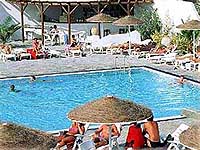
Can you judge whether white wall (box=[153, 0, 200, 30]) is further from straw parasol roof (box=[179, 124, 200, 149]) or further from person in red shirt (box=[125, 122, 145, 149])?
straw parasol roof (box=[179, 124, 200, 149])

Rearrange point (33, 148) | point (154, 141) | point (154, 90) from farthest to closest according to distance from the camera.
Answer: point (154, 90) → point (154, 141) → point (33, 148)

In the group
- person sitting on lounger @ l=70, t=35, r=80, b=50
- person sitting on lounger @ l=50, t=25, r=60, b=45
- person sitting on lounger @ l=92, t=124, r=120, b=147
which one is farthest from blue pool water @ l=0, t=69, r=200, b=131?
person sitting on lounger @ l=50, t=25, r=60, b=45

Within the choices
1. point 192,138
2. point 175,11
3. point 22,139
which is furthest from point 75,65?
point 22,139

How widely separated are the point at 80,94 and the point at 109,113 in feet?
31.2

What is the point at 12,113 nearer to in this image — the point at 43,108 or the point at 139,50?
the point at 43,108

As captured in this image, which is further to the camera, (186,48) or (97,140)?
(186,48)

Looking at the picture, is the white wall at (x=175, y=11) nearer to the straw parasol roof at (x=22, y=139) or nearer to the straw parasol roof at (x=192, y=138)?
the straw parasol roof at (x=192, y=138)

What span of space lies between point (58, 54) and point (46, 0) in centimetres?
565

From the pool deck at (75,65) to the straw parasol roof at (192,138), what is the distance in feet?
36.3

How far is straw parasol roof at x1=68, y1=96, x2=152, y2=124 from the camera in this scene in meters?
8.50

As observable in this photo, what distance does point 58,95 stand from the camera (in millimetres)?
17891

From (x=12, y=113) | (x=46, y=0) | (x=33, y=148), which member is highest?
(x=46, y=0)

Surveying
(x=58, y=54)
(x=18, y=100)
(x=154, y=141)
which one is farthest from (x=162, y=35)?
(x=154, y=141)

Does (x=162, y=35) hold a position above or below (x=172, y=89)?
above
